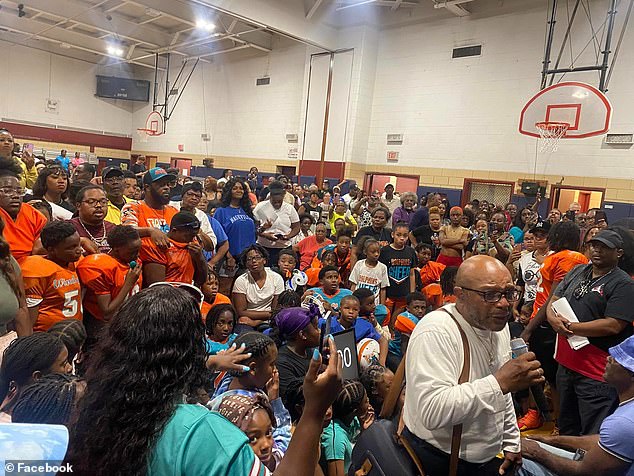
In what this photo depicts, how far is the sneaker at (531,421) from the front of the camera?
399 centimetres

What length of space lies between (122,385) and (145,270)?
7.82 feet

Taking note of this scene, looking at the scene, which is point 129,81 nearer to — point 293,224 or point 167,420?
point 293,224

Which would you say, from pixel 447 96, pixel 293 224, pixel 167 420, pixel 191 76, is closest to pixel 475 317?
pixel 167 420

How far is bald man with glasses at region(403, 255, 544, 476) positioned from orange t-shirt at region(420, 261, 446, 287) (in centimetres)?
368

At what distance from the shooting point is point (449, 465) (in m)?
1.74

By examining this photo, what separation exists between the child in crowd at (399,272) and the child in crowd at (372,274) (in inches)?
6.6

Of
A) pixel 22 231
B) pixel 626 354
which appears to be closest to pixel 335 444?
pixel 626 354

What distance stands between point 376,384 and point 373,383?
2cm

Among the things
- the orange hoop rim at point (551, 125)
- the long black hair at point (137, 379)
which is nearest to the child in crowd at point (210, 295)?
the long black hair at point (137, 379)

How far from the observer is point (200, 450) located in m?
0.93

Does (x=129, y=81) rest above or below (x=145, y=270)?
above

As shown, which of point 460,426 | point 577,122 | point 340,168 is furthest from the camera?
point 340,168

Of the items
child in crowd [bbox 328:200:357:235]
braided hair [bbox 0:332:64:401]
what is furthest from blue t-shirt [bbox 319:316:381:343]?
child in crowd [bbox 328:200:357:235]

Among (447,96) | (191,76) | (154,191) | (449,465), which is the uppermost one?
(191,76)
